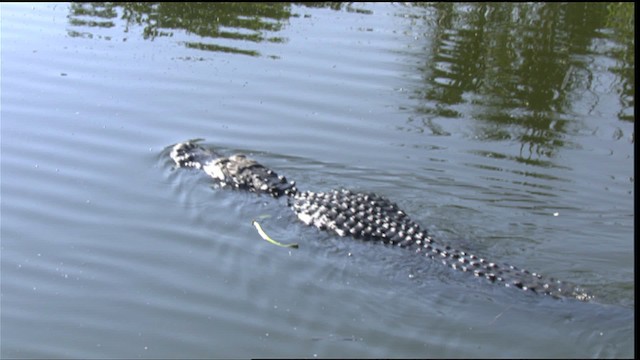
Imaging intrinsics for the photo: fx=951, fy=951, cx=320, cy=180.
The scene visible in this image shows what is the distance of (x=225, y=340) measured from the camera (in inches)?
233

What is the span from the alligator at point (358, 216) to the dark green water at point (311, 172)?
10cm

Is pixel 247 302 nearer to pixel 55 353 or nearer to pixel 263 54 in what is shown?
pixel 55 353

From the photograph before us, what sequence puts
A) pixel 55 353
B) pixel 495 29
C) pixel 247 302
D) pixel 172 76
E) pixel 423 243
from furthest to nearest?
1. pixel 495 29
2. pixel 172 76
3. pixel 423 243
4. pixel 247 302
5. pixel 55 353

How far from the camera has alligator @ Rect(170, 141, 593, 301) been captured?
250 inches

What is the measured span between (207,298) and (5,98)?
4660 mm

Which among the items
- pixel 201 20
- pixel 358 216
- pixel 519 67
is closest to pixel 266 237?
pixel 358 216

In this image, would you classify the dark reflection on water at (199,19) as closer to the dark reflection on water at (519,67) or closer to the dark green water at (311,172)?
the dark green water at (311,172)

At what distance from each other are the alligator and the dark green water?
10 centimetres

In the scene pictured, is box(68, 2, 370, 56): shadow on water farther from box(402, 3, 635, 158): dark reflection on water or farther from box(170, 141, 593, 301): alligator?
box(170, 141, 593, 301): alligator

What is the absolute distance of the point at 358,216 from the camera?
7.28 meters

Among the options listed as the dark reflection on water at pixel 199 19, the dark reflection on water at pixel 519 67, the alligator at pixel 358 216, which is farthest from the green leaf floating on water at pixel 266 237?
the dark reflection on water at pixel 199 19

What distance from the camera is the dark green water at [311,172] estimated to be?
6.05 metres

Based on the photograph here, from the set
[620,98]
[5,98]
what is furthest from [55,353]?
[620,98]

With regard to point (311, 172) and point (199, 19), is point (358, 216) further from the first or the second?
point (199, 19)
